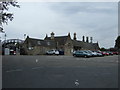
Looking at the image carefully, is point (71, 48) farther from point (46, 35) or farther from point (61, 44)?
point (46, 35)

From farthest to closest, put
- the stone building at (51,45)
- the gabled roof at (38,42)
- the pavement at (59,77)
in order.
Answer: the gabled roof at (38,42), the stone building at (51,45), the pavement at (59,77)

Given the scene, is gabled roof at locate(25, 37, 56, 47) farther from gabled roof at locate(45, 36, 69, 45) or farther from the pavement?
the pavement

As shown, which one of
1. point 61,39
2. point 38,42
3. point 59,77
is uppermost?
point 61,39

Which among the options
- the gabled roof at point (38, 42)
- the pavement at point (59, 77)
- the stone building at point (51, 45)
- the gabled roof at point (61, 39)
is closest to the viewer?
the pavement at point (59, 77)

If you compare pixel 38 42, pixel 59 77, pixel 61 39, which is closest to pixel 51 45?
pixel 61 39

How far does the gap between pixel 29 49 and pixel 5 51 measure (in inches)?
474

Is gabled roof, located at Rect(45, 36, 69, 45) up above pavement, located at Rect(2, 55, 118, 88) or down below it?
above

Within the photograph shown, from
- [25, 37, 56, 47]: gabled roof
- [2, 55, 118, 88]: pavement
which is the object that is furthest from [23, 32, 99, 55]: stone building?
[2, 55, 118, 88]: pavement

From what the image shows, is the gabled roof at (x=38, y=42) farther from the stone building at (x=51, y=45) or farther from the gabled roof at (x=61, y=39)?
the gabled roof at (x=61, y=39)

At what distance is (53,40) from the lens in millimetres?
82562

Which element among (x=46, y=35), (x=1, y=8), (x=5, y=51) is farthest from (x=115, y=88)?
(x=46, y=35)

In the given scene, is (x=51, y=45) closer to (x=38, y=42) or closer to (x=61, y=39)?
(x=61, y=39)

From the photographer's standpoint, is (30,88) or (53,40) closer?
(30,88)

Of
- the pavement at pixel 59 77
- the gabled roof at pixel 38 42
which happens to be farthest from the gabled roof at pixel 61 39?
the pavement at pixel 59 77
